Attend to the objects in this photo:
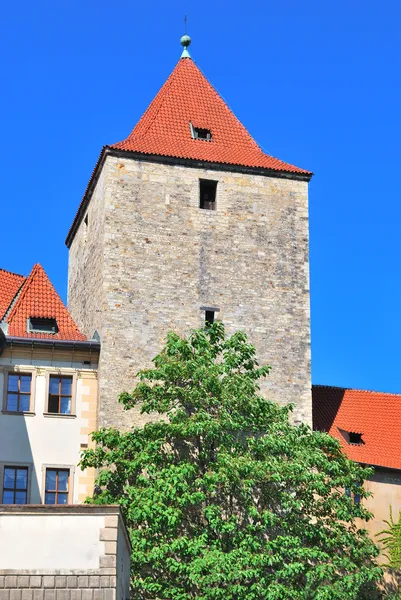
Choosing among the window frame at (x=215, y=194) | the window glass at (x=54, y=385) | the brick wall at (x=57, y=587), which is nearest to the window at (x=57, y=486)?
the window glass at (x=54, y=385)

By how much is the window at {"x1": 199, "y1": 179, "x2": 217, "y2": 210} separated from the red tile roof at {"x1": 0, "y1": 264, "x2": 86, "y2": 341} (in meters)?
4.52

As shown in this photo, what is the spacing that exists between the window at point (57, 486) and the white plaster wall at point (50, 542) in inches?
352

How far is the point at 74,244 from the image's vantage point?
3572 cm

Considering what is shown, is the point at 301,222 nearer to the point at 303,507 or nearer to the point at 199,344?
the point at 199,344

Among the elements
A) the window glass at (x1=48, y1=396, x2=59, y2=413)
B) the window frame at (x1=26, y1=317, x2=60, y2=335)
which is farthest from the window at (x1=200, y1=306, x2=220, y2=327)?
the window glass at (x1=48, y1=396, x2=59, y2=413)

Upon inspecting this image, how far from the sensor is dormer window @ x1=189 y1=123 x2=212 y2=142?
3362 centimetres

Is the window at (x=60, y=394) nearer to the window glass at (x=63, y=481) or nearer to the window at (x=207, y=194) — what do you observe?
the window glass at (x=63, y=481)

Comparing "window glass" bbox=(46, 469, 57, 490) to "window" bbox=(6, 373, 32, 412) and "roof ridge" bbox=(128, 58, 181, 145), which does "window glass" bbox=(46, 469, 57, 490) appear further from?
"roof ridge" bbox=(128, 58, 181, 145)

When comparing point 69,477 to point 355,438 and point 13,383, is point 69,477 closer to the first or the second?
point 13,383

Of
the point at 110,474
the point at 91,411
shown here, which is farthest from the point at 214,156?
the point at 110,474

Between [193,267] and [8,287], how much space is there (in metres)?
5.03

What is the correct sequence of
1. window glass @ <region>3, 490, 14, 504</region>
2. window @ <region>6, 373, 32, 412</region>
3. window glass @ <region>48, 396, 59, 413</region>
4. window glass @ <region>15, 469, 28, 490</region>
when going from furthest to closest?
window glass @ <region>48, 396, 59, 413</region> < window @ <region>6, 373, 32, 412</region> < window glass @ <region>15, 469, 28, 490</region> < window glass @ <region>3, 490, 14, 504</region>

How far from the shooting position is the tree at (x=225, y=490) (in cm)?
2475

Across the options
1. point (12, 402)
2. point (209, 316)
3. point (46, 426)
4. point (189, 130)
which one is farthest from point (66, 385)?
point (189, 130)
